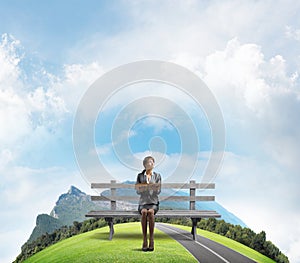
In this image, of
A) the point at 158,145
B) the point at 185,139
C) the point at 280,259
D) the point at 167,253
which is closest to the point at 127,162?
the point at 158,145

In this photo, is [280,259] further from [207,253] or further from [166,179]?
[166,179]

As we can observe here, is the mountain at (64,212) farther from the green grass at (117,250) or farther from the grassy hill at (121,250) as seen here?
the green grass at (117,250)

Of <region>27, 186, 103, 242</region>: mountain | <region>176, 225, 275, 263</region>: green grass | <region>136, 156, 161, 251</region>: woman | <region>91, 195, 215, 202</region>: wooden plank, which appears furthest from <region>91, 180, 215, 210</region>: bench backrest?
<region>27, 186, 103, 242</region>: mountain

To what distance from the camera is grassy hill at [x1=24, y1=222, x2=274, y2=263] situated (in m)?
8.85

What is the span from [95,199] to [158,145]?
7.36 ft

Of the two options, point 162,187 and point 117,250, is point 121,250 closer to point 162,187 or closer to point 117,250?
point 117,250

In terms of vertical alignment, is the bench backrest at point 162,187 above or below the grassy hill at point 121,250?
above

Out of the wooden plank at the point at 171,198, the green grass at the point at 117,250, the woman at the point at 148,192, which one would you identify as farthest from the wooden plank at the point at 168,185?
the woman at the point at 148,192

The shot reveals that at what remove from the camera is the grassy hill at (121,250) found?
8.85 metres

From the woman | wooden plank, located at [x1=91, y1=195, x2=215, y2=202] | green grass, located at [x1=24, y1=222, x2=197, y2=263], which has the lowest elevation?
green grass, located at [x1=24, y1=222, x2=197, y2=263]

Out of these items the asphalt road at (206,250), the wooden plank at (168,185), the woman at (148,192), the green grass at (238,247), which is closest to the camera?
the woman at (148,192)

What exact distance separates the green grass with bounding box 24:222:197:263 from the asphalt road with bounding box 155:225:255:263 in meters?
0.22

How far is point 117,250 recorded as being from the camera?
9.35 meters

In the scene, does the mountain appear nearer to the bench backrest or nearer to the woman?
the bench backrest
